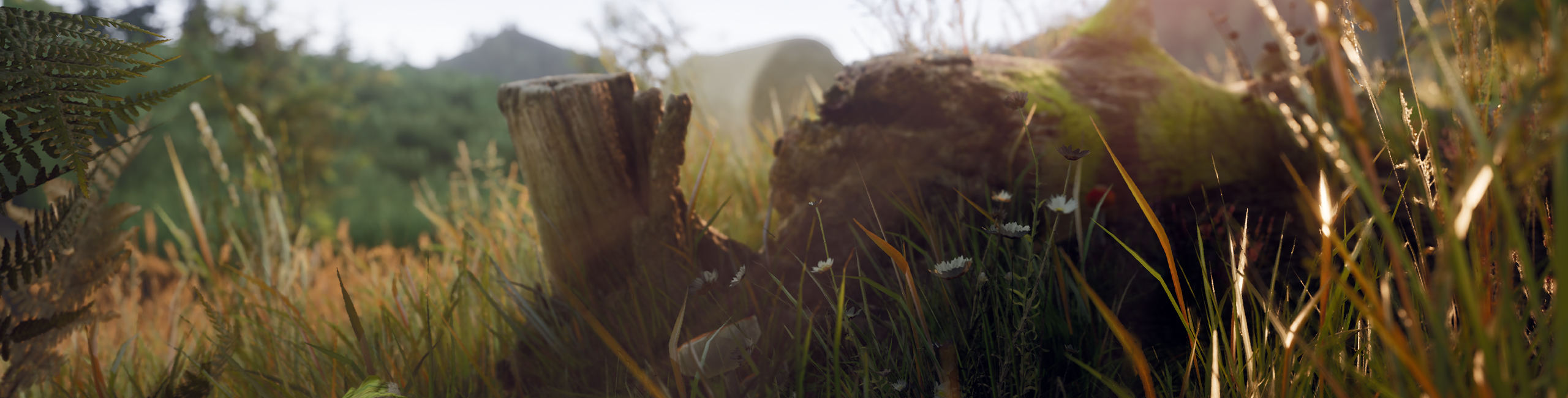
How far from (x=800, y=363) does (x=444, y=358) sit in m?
1.02

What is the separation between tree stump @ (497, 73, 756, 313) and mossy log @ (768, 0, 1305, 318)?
0.95 feet

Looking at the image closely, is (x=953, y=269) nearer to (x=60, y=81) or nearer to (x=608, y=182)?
(x=608, y=182)

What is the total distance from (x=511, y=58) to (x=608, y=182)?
22.6m

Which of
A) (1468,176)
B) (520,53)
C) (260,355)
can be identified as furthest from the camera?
(520,53)

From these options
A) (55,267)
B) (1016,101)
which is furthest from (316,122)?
(1016,101)

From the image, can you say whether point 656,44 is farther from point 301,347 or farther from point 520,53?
point 520,53

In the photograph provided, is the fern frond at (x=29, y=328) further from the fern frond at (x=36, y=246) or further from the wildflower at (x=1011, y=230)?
the wildflower at (x=1011, y=230)

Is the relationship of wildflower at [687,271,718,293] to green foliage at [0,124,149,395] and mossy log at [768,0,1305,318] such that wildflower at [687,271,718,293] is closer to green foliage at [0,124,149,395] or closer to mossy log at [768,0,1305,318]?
mossy log at [768,0,1305,318]

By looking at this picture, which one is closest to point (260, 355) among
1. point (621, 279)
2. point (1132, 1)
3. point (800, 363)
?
point (621, 279)

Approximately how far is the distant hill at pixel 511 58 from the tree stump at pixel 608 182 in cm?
1885

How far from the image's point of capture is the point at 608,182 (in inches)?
69.0

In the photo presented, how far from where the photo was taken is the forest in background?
23.8 ft

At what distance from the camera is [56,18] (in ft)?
3.22

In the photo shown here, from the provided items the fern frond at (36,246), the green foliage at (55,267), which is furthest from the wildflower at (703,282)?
the fern frond at (36,246)
